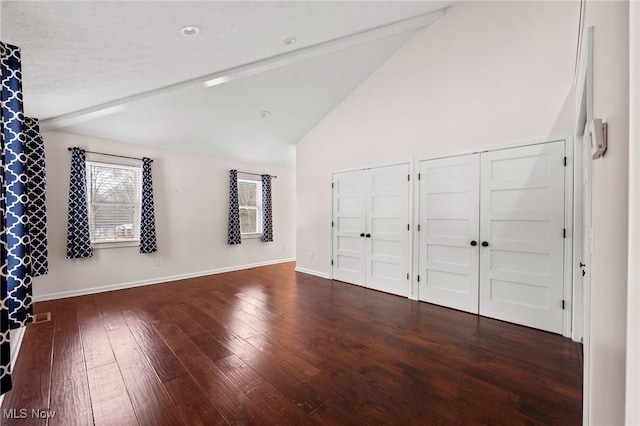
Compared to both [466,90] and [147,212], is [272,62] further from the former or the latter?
[147,212]

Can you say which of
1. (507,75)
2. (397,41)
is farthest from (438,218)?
(397,41)

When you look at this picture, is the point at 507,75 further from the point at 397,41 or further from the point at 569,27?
the point at 397,41

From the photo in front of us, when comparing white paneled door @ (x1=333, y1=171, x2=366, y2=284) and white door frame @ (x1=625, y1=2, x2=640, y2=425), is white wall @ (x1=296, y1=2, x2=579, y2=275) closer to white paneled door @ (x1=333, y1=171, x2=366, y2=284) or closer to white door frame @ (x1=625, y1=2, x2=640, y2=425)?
white paneled door @ (x1=333, y1=171, x2=366, y2=284)

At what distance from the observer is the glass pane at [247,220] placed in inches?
246

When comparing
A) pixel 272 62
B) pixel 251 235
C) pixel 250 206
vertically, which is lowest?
pixel 251 235

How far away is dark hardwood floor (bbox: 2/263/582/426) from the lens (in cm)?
168

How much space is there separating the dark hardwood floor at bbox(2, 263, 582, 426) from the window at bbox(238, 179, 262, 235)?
2.90m

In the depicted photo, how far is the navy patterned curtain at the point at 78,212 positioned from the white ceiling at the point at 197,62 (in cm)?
52

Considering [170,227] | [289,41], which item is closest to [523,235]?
[289,41]

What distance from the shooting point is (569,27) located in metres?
2.63

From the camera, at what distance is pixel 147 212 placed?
468 centimetres

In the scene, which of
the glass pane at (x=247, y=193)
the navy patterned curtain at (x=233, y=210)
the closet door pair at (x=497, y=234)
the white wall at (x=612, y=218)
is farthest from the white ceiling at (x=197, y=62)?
the white wall at (x=612, y=218)

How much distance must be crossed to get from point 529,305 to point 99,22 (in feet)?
15.1

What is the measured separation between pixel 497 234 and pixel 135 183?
18.4ft
